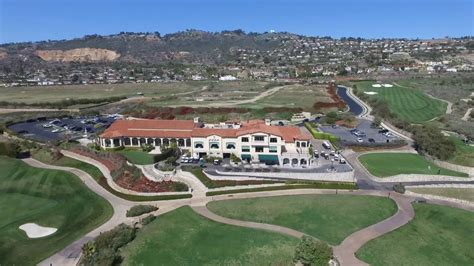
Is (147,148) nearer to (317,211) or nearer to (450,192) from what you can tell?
(317,211)

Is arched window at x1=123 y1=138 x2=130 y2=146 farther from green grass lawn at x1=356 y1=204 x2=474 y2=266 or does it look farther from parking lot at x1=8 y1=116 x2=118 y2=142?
green grass lawn at x1=356 y1=204 x2=474 y2=266

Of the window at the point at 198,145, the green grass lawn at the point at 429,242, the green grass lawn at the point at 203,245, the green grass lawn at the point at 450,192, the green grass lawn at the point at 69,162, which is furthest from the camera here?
the window at the point at 198,145

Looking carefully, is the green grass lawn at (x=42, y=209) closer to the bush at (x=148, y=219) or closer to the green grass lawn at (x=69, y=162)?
the green grass lawn at (x=69, y=162)

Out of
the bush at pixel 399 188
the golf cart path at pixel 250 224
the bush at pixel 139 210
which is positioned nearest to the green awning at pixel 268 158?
the golf cart path at pixel 250 224

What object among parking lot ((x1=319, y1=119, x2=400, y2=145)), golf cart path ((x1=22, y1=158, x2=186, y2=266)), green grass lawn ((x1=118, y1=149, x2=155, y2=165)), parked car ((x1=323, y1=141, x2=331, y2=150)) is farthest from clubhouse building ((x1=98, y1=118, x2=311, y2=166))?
parking lot ((x1=319, y1=119, x2=400, y2=145))

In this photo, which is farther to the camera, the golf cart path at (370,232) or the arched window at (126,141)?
the arched window at (126,141)

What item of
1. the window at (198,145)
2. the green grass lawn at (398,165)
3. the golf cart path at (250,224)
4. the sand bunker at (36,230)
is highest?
the window at (198,145)

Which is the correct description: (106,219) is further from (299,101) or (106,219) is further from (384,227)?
(299,101)

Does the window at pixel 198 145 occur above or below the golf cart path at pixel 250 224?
above
